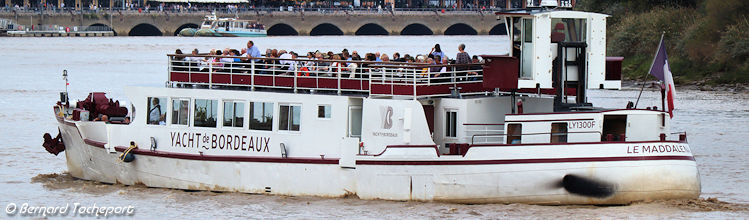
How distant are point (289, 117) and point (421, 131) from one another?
2638 mm

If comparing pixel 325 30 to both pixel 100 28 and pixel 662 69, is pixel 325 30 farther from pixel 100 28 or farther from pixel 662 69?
pixel 662 69

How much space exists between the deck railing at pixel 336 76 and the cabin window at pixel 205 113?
1.68ft

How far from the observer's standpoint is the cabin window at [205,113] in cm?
2480

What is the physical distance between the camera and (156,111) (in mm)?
25625

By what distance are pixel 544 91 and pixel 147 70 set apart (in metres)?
54.2

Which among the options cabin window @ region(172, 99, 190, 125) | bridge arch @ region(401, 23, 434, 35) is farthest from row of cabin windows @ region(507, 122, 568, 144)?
bridge arch @ region(401, 23, 434, 35)

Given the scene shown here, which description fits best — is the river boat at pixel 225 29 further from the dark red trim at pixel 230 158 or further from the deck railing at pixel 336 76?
the dark red trim at pixel 230 158

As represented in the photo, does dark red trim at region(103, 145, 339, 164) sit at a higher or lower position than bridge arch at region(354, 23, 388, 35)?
lower

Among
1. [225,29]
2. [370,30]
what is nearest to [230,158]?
[225,29]

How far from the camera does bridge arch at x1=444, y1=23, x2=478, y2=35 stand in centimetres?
16280

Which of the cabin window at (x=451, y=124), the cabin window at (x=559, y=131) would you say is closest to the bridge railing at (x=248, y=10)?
the cabin window at (x=451, y=124)

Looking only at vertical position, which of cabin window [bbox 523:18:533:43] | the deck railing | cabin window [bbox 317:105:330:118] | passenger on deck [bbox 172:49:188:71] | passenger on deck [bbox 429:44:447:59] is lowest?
cabin window [bbox 317:105:330:118]

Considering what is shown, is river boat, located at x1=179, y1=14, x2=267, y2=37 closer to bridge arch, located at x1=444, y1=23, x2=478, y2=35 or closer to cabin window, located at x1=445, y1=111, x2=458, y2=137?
bridge arch, located at x1=444, y1=23, x2=478, y2=35

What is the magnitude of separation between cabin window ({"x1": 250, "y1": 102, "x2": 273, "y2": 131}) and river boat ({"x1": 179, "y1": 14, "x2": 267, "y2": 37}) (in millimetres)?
116765
